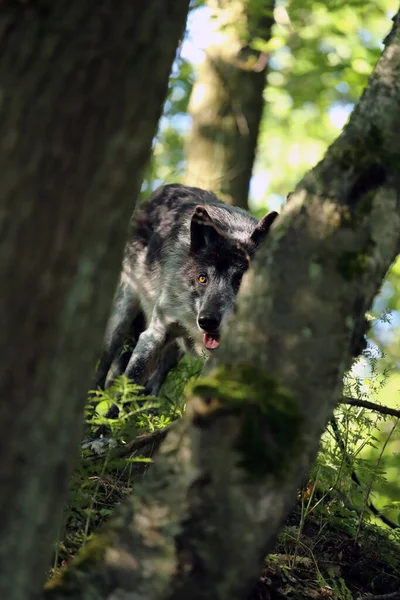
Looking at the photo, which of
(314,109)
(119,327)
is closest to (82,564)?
(119,327)

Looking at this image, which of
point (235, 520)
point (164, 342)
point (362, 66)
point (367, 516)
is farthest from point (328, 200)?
point (362, 66)

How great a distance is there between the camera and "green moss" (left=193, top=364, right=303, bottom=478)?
3074 mm

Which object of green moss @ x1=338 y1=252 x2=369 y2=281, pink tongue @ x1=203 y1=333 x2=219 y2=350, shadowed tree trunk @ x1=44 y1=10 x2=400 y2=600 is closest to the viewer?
shadowed tree trunk @ x1=44 y1=10 x2=400 y2=600

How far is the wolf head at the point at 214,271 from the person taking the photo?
8.38 m

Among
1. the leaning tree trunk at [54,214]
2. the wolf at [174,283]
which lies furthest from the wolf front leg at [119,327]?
the leaning tree trunk at [54,214]

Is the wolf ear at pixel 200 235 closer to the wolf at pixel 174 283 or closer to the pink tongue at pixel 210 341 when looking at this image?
the wolf at pixel 174 283

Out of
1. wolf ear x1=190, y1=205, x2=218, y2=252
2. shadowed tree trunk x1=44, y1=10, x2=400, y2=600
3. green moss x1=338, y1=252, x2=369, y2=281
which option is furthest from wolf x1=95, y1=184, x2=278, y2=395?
green moss x1=338, y1=252, x2=369, y2=281

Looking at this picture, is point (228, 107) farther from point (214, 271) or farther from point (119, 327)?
point (119, 327)

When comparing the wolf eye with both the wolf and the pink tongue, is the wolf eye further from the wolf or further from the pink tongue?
the pink tongue

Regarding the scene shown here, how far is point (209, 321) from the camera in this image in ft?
27.1

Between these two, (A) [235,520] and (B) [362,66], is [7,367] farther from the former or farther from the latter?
(B) [362,66]

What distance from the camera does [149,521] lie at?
304 centimetres

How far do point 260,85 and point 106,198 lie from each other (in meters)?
9.57

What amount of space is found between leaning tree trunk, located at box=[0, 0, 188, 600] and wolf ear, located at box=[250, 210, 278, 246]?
18.4 ft
